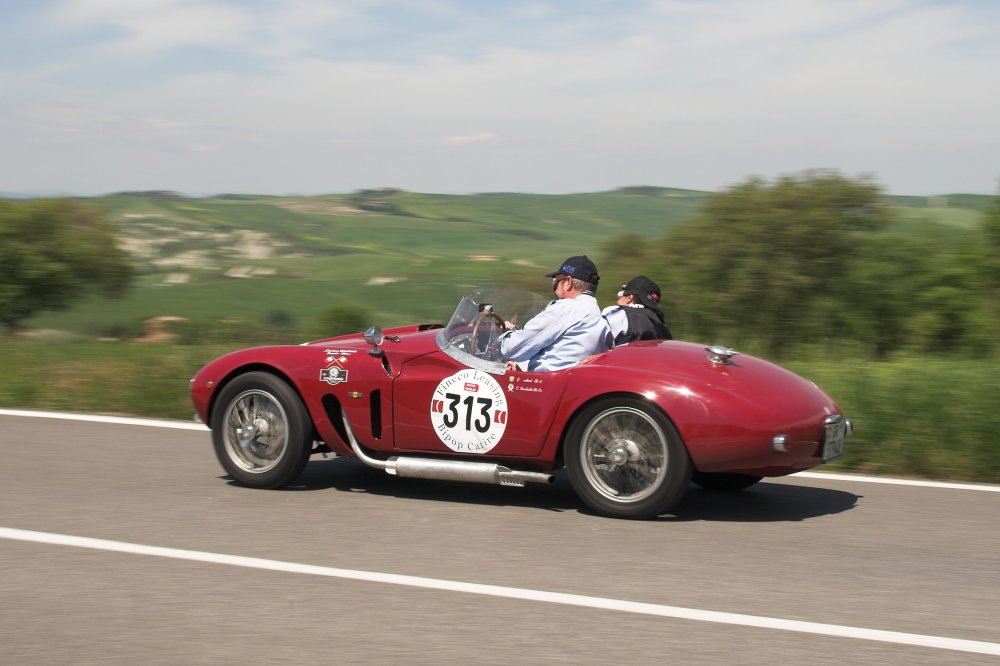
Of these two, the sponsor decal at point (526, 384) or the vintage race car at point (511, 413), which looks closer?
the vintage race car at point (511, 413)

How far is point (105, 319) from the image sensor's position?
25297 millimetres

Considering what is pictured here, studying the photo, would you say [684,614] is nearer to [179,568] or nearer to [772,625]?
[772,625]

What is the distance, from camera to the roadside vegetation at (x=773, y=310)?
8.43 meters

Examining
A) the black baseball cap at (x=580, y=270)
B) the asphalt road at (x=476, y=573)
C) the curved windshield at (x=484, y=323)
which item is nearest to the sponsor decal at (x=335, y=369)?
the curved windshield at (x=484, y=323)

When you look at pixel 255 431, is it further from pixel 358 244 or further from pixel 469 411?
pixel 358 244

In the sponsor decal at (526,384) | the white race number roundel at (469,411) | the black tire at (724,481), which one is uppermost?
the sponsor decal at (526,384)

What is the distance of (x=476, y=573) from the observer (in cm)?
531

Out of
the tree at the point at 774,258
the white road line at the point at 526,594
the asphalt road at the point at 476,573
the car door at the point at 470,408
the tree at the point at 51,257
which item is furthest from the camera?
the tree at the point at 51,257

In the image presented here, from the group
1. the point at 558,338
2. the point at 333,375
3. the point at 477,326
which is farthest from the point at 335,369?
the point at 558,338

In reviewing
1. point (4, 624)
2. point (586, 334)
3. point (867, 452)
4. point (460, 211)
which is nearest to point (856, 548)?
point (586, 334)

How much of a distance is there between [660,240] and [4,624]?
1504 centimetres

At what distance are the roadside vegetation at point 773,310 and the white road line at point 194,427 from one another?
305 millimetres

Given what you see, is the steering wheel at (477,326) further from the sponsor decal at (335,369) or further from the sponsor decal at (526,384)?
the sponsor decal at (335,369)

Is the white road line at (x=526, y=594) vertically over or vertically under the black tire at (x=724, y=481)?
over
